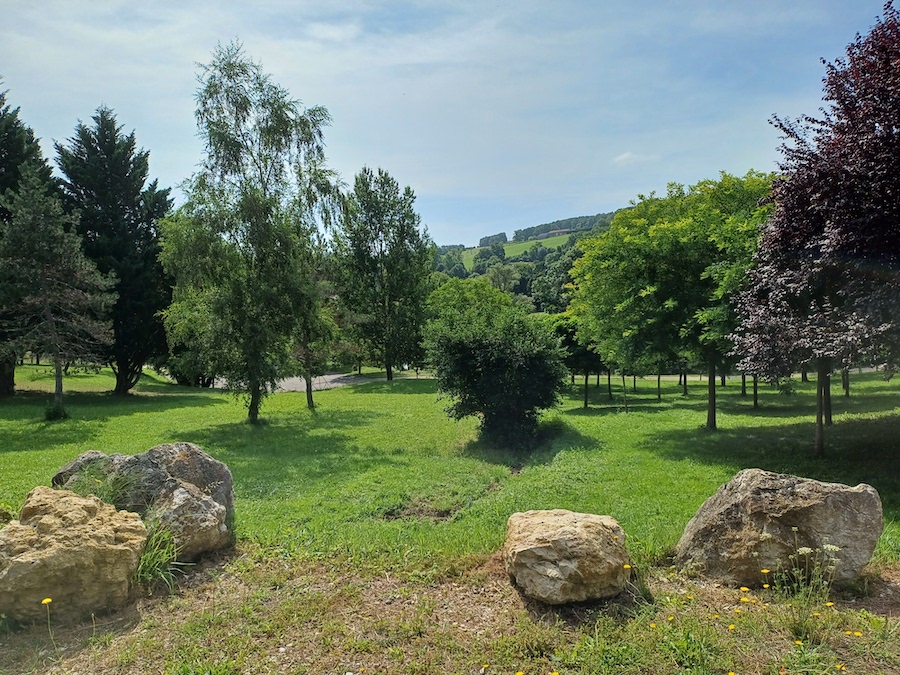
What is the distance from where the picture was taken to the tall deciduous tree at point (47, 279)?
18.5 meters

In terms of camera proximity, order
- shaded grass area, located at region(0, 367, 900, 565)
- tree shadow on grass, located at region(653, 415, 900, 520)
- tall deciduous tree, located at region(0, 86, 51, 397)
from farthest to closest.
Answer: tall deciduous tree, located at region(0, 86, 51, 397), tree shadow on grass, located at region(653, 415, 900, 520), shaded grass area, located at region(0, 367, 900, 565)

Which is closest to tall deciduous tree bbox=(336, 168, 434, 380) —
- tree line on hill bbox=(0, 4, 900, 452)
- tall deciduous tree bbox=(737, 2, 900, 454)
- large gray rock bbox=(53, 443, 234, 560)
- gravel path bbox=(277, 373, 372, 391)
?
gravel path bbox=(277, 373, 372, 391)

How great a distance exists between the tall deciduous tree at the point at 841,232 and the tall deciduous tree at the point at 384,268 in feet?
96.9

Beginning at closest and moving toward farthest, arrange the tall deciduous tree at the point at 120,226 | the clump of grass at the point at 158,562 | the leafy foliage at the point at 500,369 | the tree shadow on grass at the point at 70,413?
the clump of grass at the point at 158,562, the tree shadow on grass at the point at 70,413, the leafy foliage at the point at 500,369, the tall deciduous tree at the point at 120,226

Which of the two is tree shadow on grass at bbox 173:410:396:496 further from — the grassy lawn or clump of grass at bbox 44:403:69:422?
clump of grass at bbox 44:403:69:422

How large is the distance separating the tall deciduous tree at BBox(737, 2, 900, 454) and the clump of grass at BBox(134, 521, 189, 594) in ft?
28.4

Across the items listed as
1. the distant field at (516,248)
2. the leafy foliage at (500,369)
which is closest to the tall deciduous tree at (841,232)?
the leafy foliage at (500,369)

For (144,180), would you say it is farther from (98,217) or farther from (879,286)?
(879,286)

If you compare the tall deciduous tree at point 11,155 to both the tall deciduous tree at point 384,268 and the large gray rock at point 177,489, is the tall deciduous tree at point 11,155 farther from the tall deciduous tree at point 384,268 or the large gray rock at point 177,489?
the large gray rock at point 177,489

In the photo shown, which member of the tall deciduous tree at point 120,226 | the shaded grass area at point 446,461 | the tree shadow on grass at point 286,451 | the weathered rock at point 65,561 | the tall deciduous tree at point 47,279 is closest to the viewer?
the weathered rock at point 65,561

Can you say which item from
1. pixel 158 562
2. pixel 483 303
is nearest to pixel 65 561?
pixel 158 562

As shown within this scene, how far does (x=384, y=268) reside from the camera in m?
39.0

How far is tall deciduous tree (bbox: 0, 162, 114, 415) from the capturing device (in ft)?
60.8

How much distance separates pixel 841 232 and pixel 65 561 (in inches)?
403
